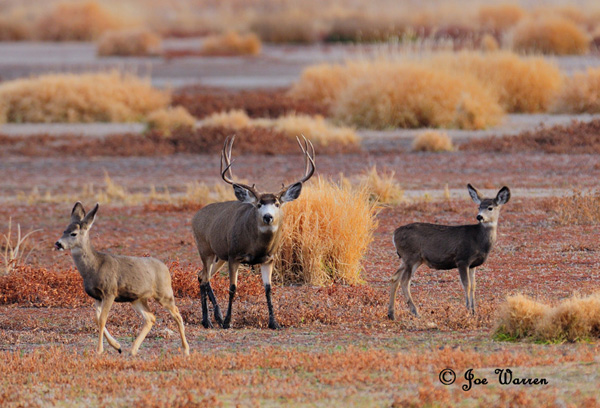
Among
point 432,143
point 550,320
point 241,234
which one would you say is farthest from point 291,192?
point 432,143

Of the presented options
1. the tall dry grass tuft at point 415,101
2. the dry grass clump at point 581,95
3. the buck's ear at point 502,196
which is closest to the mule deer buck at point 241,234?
the buck's ear at point 502,196

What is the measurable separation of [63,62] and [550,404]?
5003 centimetres

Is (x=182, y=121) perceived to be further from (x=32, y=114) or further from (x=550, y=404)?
(x=550, y=404)

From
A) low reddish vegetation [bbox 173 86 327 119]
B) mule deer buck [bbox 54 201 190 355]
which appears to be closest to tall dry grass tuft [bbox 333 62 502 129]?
low reddish vegetation [bbox 173 86 327 119]

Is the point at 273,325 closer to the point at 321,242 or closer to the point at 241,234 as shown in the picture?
the point at 241,234

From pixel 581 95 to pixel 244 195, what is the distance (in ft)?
71.2

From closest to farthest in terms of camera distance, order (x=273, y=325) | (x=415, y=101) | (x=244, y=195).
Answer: (x=244, y=195), (x=273, y=325), (x=415, y=101)

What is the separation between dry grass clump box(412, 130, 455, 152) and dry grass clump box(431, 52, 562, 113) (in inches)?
266

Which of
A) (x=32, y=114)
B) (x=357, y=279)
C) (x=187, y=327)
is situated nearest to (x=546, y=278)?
(x=357, y=279)

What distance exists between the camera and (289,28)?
2697 inches

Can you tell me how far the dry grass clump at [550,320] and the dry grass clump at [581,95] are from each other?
21.4m

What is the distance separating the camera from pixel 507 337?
9.77m

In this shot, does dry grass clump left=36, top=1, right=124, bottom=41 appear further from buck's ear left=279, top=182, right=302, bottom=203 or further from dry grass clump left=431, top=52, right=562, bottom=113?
buck's ear left=279, top=182, right=302, bottom=203

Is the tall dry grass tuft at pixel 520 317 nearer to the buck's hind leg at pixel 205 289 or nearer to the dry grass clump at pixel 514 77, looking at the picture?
the buck's hind leg at pixel 205 289
